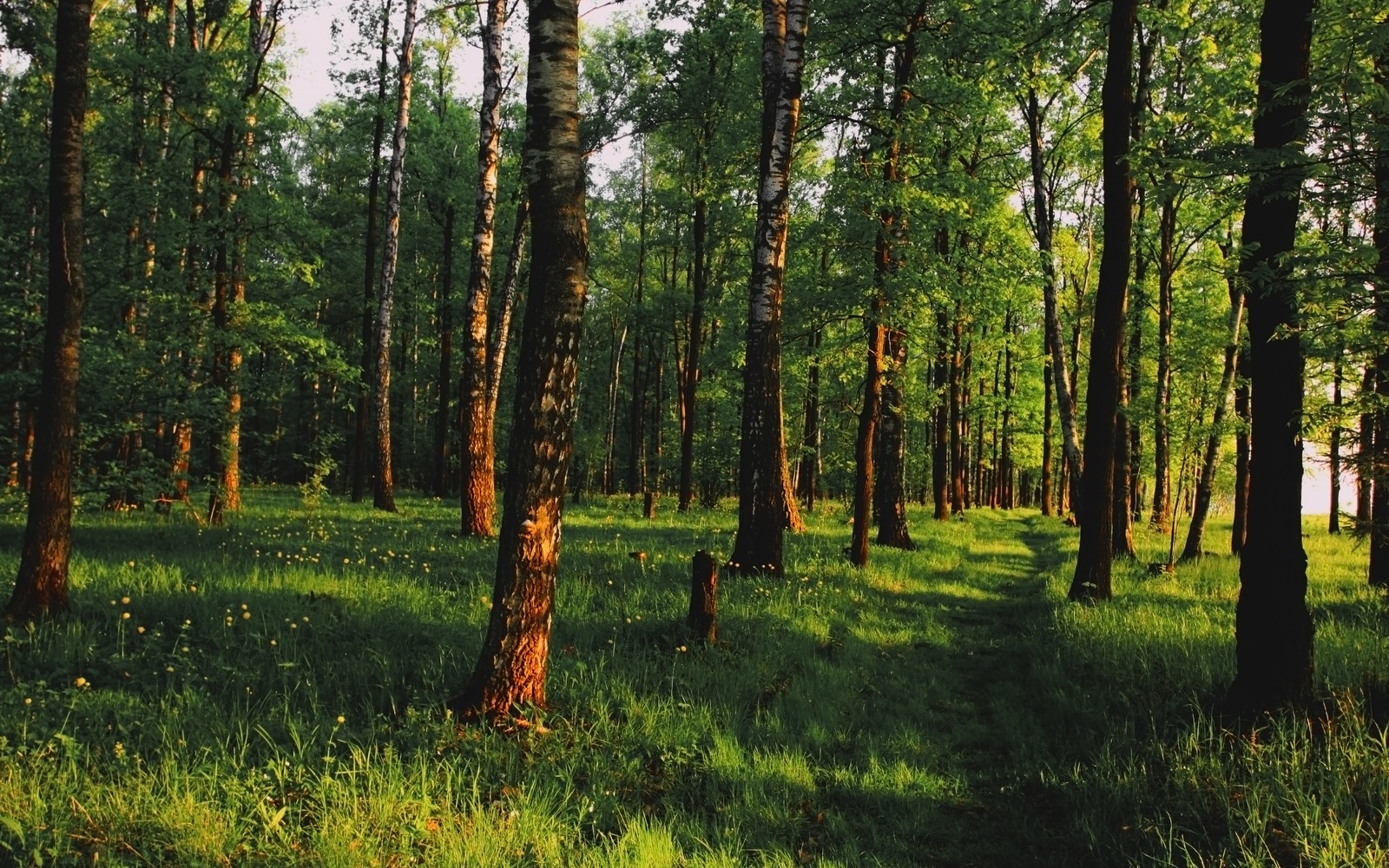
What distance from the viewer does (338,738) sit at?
4242 millimetres

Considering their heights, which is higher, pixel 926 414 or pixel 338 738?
pixel 926 414

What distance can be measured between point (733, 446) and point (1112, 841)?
98.9ft

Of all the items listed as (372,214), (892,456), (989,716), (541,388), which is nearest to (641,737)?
(541,388)

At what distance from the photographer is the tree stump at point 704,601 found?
6.94 m

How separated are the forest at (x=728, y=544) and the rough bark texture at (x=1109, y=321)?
70 millimetres

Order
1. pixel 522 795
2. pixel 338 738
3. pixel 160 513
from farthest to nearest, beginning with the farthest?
1. pixel 160 513
2. pixel 338 738
3. pixel 522 795

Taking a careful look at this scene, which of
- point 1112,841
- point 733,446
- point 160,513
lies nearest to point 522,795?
point 1112,841

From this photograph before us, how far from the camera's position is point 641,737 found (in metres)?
4.93

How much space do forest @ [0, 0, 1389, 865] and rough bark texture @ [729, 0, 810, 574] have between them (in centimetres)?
6

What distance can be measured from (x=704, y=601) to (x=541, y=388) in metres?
3.30

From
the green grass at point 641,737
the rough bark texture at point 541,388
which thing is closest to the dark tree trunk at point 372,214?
the green grass at point 641,737

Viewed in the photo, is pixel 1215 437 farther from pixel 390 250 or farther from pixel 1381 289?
pixel 390 250

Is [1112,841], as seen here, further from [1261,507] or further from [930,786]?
[1261,507]

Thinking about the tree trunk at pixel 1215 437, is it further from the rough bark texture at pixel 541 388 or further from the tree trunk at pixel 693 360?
the tree trunk at pixel 693 360
